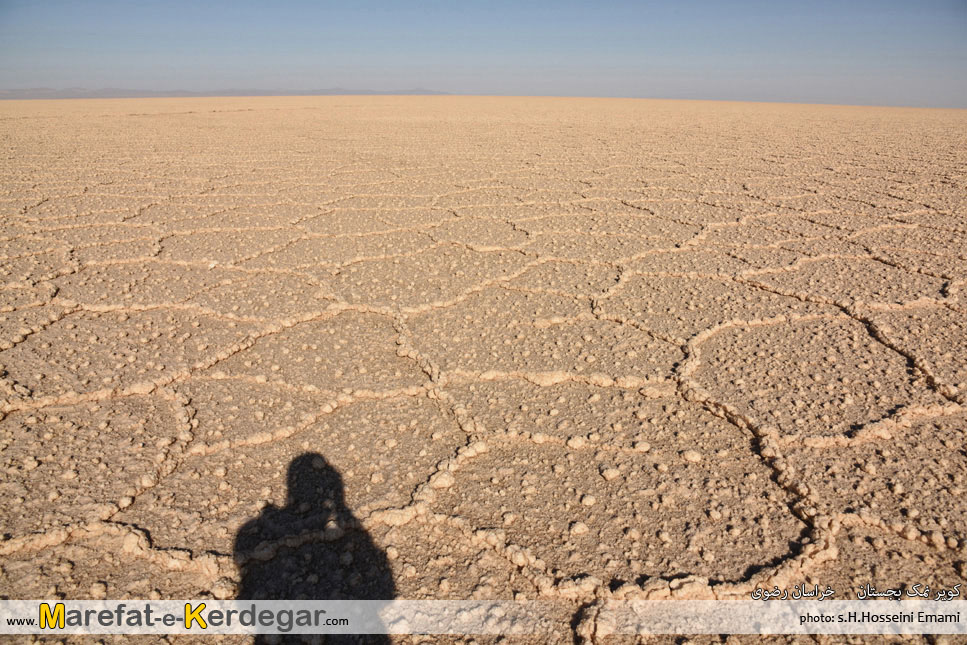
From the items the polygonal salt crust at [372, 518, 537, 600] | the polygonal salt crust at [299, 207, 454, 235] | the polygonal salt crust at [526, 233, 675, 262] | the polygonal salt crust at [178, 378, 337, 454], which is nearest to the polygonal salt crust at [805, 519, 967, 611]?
the polygonal salt crust at [372, 518, 537, 600]

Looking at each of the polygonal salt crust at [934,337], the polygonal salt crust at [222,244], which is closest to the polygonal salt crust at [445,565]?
the polygonal salt crust at [934,337]

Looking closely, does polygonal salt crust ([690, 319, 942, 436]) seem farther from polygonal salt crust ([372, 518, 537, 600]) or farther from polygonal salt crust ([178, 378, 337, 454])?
polygonal salt crust ([178, 378, 337, 454])

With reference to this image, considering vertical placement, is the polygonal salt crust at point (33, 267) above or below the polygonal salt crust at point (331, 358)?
above

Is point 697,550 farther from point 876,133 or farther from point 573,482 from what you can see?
point 876,133

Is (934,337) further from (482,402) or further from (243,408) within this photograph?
(243,408)

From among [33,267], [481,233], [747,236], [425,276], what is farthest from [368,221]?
[747,236]

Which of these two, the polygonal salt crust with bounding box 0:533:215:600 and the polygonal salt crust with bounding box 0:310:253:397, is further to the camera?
the polygonal salt crust with bounding box 0:310:253:397

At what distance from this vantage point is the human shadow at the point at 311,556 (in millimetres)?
813

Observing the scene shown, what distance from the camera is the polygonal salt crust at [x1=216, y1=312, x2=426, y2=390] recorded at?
1.34 metres

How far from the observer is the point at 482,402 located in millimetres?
1261

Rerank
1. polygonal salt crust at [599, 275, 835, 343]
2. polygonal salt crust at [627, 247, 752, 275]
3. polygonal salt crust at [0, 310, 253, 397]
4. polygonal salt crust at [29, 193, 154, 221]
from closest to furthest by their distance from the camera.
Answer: polygonal salt crust at [0, 310, 253, 397] < polygonal salt crust at [599, 275, 835, 343] < polygonal salt crust at [627, 247, 752, 275] < polygonal salt crust at [29, 193, 154, 221]

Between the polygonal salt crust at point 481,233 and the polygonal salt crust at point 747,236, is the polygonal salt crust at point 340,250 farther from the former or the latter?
the polygonal salt crust at point 747,236

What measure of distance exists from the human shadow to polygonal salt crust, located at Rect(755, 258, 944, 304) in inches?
63.6

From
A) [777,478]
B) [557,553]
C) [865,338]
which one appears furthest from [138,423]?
[865,338]
